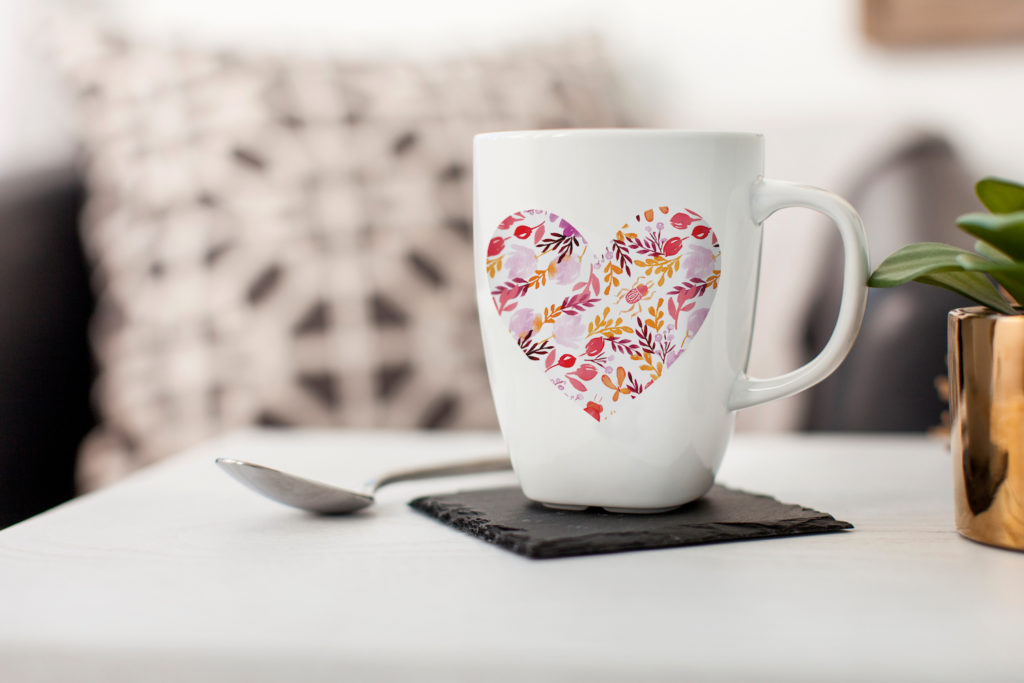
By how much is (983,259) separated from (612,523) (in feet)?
0.63

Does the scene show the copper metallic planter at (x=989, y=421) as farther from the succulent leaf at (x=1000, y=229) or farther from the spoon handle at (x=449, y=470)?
the spoon handle at (x=449, y=470)

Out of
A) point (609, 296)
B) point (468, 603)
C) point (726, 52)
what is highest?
point (726, 52)

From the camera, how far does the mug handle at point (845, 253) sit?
0.43 m

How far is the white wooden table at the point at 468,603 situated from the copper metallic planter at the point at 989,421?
0.6 inches

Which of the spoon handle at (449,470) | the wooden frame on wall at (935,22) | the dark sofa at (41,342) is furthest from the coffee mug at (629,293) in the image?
the wooden frame on wall at (935,22)

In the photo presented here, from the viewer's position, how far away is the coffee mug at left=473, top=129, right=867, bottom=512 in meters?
0.43

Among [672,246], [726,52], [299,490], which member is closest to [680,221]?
[672,246]

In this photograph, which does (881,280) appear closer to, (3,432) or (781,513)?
(781,513)

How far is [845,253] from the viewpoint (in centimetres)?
45

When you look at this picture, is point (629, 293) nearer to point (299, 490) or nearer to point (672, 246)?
point (672, 246)

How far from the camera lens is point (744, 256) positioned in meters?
0.45

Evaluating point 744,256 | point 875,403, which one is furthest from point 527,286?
point 875,403

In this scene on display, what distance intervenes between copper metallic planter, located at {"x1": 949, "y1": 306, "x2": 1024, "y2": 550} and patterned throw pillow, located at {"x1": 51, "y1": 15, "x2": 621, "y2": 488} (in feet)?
2.32

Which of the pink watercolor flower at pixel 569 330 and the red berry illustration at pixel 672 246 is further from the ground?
the red berry illustration at pixel 672 246
